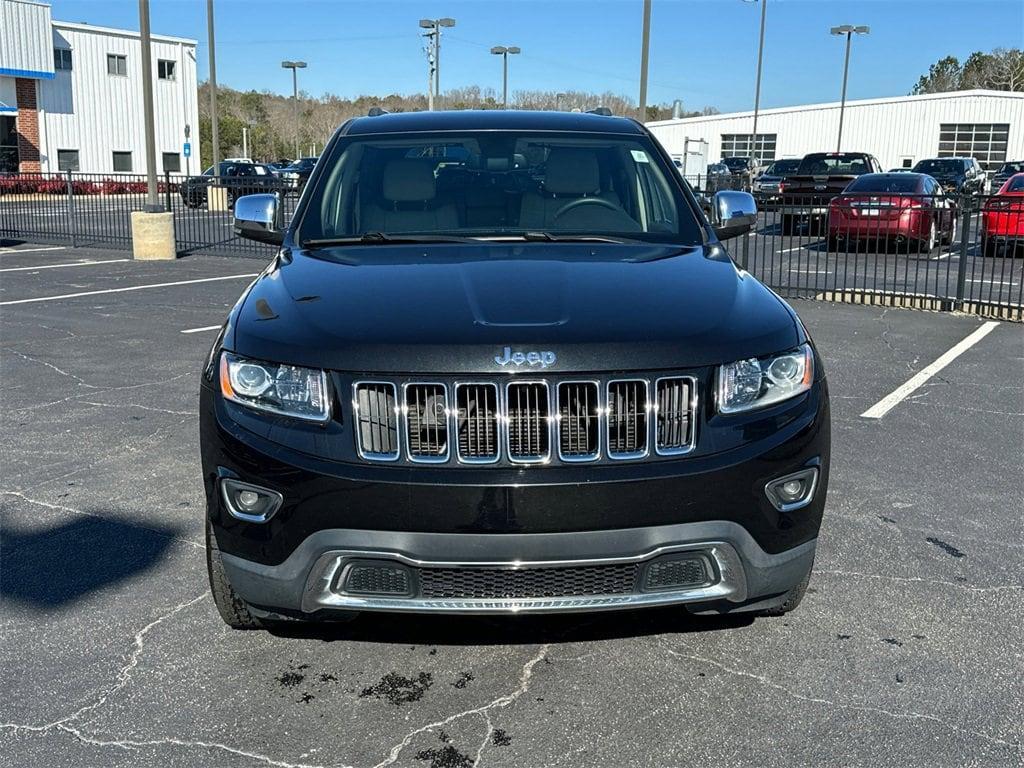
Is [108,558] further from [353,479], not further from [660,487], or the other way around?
[660,487]

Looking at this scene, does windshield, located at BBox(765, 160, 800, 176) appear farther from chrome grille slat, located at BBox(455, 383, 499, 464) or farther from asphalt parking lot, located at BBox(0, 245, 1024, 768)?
chrome grille slat, located at BBox(455, 383, 499, 464)

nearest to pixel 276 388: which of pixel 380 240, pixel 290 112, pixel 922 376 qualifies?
pixel 380 240

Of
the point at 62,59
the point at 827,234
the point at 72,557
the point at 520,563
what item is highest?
the point at 62,59

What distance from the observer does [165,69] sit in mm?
49594

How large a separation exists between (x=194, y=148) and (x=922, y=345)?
47126 millimetres

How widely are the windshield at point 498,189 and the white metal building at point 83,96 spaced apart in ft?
139

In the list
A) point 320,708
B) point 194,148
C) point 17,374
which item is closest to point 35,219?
point 17,374

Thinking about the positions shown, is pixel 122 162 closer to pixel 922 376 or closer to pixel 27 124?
pixel 27 124

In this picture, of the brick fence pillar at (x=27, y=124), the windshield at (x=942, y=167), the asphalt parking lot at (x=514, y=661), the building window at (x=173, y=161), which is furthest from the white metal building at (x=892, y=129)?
the asphalt parking lot at (x=514, y=661)

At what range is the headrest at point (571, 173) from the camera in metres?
4.56

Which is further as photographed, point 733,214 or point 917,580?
point 733,214

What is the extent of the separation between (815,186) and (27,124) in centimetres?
3390

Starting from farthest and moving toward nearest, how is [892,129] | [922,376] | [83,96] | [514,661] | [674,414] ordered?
1. [892,129]
2. [83,96]
3. [922,376]
4. [514,661]
5. [674,414]

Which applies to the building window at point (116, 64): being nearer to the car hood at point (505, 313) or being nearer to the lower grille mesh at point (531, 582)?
the car hood at point (505, 313)
